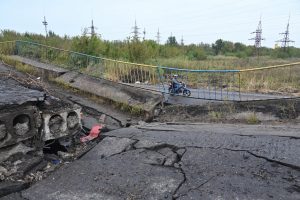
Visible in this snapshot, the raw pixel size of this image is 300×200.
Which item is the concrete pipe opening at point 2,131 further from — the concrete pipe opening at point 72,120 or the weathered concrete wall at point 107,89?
the weathered concrete wall at point 107,89

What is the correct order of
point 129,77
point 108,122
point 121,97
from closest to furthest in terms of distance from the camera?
point 108,122
point 121,97
point 129,77

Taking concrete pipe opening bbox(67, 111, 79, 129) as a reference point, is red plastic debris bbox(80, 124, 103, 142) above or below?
below

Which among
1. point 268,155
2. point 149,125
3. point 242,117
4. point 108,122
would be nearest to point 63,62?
point 108,122

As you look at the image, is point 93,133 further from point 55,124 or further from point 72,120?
A: point 55,124

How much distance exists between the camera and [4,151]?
4961 mm

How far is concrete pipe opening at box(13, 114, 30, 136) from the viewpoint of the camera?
5151 millimetres

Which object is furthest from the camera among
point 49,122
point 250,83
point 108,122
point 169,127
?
point 250,83

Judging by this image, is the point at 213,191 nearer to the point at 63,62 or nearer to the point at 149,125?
the point at 149,125

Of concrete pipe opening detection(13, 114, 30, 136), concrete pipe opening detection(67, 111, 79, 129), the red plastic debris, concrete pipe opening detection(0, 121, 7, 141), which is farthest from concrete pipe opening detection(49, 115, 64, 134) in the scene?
concrete pipe opening detection(0, 121, 7, 141)

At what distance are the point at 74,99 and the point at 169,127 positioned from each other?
371 centimetres

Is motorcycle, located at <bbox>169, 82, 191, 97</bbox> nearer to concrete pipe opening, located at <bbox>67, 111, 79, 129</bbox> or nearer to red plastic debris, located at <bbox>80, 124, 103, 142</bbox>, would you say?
red plastic debris, located at <bbox>80, 124, 103, 142</bbox>

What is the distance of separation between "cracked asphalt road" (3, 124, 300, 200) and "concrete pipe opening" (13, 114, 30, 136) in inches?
36.2

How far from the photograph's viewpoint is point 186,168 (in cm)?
468

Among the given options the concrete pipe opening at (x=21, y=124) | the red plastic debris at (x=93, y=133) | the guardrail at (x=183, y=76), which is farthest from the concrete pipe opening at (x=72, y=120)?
the guardrail at (x=183, y=76)
